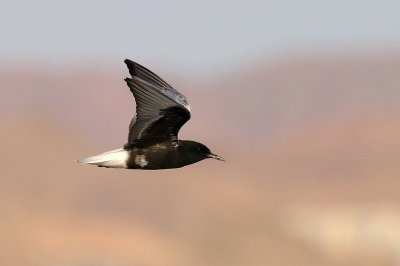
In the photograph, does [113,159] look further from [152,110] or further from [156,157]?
[152,110]

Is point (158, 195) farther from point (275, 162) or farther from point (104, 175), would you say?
point (275, 162)

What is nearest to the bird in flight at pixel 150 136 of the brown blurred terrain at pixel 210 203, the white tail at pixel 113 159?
the white tail at pixel 113 159

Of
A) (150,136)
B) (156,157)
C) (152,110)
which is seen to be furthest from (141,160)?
(152,110)

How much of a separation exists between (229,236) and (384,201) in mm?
25280

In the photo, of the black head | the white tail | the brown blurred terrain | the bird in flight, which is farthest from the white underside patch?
the brown blurred terrain

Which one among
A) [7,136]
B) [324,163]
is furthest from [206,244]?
[324,163]

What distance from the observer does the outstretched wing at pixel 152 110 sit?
58.8 ft

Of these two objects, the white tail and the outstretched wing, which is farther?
the white tail

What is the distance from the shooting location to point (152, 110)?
59.4ft

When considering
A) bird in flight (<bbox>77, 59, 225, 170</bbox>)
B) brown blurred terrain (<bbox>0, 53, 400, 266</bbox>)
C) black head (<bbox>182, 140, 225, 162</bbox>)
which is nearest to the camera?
bird in flight (<bbox>77, 59, 225, 170</bbox>)

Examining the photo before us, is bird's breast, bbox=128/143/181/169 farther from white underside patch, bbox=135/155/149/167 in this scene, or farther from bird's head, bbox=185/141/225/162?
bird's head, bbox=185/141/225/162

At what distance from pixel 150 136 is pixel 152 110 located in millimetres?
484

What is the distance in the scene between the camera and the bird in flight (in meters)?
18.0

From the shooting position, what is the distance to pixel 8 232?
101062 mm
